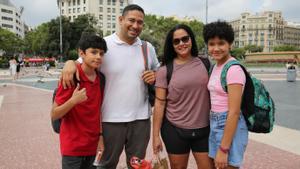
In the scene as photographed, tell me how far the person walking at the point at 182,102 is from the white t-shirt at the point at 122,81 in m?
0.21

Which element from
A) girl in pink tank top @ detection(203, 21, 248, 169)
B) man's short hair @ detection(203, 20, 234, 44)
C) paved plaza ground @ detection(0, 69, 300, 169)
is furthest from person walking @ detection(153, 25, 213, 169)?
paved plaza ground @ detection(0, 69, 300, 169)

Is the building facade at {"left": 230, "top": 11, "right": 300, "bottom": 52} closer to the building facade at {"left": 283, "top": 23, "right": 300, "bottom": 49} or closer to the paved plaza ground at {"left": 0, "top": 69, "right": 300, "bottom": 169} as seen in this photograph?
the building facade at {"left": 283, "top": 23, "right": 300, "bottom": 49}

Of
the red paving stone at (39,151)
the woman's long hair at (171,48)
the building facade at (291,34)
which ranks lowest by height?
the red paving stone at (39,151)

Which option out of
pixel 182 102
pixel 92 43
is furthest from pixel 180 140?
pixel 92 43

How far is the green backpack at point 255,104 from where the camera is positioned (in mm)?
A: 2451

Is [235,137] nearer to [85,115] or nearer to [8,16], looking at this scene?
[85,115]

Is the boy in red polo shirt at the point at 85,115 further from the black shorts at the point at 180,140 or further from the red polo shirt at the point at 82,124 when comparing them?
the black shorts at the point at 180,140

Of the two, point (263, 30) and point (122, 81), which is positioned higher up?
point (263, 30)

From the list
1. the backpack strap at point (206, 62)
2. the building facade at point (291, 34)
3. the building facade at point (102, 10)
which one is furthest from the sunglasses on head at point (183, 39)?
the building facade at point (291, 34)

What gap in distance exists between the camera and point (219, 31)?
2.56m

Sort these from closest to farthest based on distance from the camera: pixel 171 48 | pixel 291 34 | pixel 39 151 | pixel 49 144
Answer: pixel 171 48 → pixel 39 151 → pixel 49 144 → pixel 291 34

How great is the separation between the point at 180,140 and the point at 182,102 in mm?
335

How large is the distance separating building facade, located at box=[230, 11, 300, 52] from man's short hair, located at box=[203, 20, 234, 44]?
128469mm

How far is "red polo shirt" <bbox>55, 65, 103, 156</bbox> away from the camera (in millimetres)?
2666
